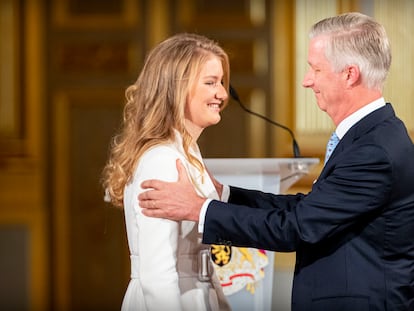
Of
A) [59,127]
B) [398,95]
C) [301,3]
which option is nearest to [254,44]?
[301,3]

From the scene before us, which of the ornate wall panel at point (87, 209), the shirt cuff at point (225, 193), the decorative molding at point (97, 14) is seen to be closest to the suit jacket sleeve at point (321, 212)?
the shirt cuff at point (225, 193)

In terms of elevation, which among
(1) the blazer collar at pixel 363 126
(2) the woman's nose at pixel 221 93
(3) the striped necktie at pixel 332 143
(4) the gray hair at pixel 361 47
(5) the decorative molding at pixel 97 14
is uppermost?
(5) the decorative molding at pixel 97 14

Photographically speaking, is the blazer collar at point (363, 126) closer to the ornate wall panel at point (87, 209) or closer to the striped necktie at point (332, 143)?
the striped necktie at point (332, 143)

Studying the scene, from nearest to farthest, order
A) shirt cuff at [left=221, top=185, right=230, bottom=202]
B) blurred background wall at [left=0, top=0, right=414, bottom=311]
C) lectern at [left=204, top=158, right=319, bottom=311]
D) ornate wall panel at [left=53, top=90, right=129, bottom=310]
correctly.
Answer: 1. shirt cuff at [left=221, top=185, right=230, bottom=202]
2. lectern at [left=204, top=158, right=319, bottom=311]
3. blurred background wall at [left=0, top=0, right=414, bottom=311]
4. ornate wall panel at [left=53, top=90, right=129, bottom=310]

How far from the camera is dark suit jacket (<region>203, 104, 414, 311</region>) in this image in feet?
6.81

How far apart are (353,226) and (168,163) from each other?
1.47ft

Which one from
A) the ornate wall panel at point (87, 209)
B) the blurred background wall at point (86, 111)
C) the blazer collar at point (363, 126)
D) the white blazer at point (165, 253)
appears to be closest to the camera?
the white blazer at point (165, 253)

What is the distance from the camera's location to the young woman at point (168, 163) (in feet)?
6.66

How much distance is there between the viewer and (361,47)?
2168 mm

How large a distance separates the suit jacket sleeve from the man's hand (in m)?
0.05

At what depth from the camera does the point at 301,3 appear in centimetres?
453

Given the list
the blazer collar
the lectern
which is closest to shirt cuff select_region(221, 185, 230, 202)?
the lectern

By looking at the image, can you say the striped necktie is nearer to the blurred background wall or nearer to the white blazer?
the white blazer

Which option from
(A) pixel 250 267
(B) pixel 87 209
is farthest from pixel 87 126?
(A) pixel 250 267
